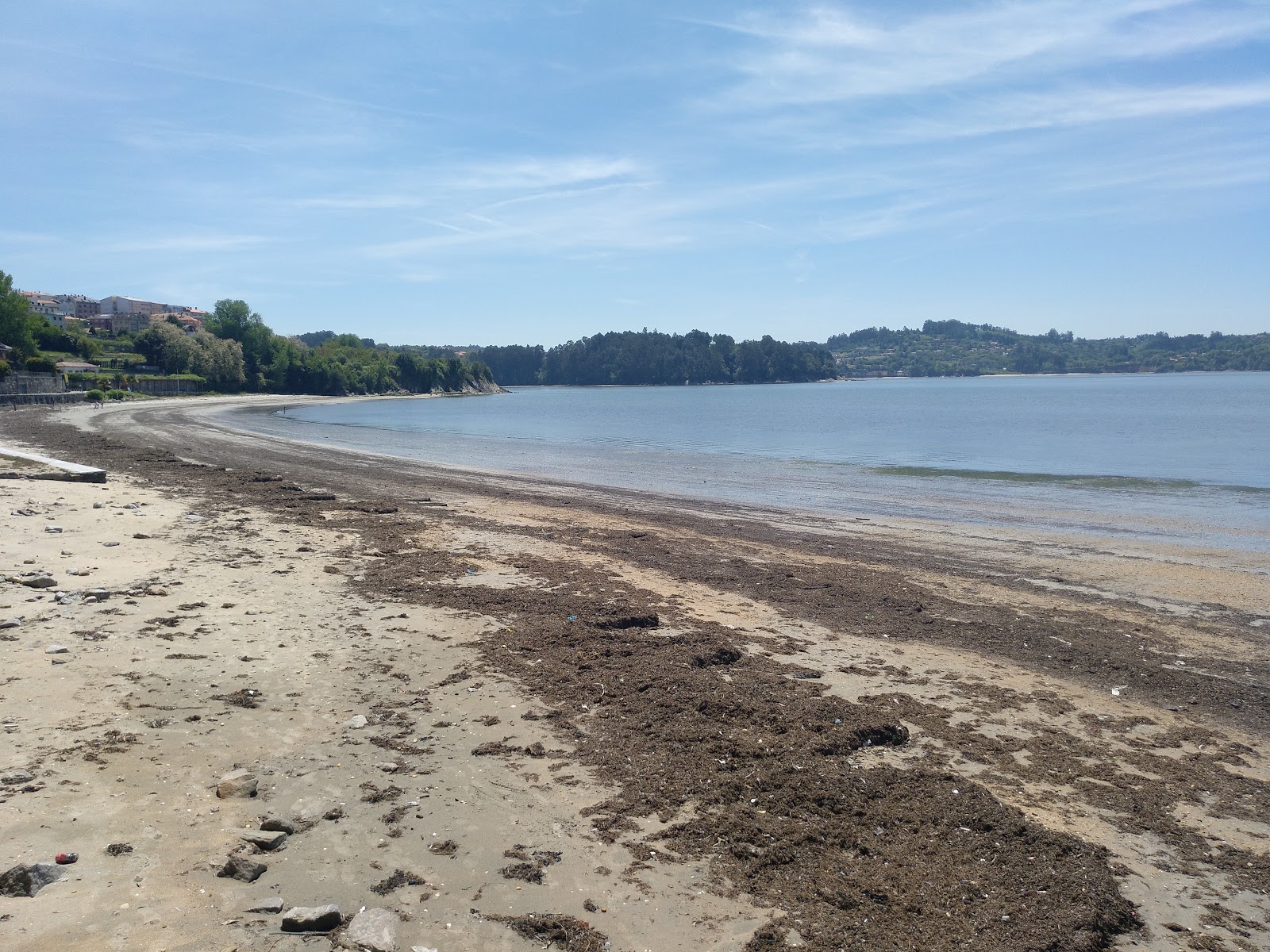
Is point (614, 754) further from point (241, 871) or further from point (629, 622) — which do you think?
point (629, 622)

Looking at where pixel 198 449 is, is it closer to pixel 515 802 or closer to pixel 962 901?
pixel 515 802

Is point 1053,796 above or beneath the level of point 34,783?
beneath

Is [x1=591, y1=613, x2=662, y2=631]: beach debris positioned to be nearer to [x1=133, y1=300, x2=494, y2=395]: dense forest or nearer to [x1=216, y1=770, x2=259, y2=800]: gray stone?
[x1=216, y1=770, x2=259, y2=800]: gray stone

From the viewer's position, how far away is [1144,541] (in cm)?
1897

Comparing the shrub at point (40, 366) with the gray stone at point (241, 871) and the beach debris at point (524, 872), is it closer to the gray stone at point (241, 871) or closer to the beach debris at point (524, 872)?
the gray stone at point (241, 871)

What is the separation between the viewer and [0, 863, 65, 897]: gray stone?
420 centimetres

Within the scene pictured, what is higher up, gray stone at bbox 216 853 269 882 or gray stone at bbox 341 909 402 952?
gray stone at bbox 216 853 269 882

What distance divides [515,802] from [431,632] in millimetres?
4119

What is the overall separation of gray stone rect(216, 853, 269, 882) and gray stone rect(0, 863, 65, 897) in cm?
82

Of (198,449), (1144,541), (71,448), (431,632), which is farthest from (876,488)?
(71,448)

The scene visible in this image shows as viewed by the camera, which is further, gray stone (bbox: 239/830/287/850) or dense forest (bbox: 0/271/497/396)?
dense forest (bbox: 0/271/497/396)

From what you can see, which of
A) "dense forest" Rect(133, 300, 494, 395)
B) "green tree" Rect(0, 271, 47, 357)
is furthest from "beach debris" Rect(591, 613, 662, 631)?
"dense forest" Rect(133, 300, 494, 395)

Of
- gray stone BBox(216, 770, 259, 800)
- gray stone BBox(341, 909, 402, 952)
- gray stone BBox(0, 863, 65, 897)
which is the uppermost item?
gray stone BBox(0, 863, 65, 897)

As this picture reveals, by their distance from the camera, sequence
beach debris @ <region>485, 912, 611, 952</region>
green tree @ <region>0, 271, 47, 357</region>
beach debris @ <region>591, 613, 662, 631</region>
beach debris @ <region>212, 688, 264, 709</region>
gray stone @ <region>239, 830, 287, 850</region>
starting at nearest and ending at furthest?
beach debris @ <region>485, 912, 611, 952</region> → gray stone @ <region>239, 830, 287, 850</region> → beach debris @ <region>212, 688, 264, 709</region> → beach debris @ <region>591, 613, 662, 631</region> → green tree @ <region>0, 271, 47, 357</region>
